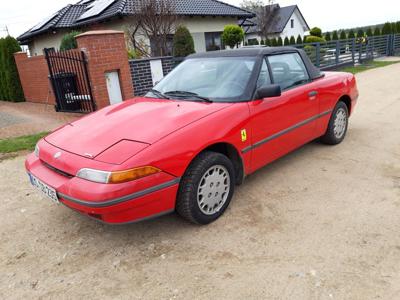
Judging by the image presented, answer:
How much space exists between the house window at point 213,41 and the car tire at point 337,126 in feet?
58.4

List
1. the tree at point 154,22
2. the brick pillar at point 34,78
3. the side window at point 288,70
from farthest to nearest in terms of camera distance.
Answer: the tree at point 154,22
the brick pillar at point 34,78
the side window at point 288,70

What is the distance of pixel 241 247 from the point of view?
275cm

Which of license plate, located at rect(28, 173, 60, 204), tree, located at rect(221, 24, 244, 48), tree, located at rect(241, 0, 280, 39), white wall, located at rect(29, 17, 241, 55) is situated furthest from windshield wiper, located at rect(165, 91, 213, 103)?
tree, located at rect(241, 0, 280, 39)

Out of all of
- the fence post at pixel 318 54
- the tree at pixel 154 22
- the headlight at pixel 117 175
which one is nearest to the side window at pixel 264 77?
the headlight at pixel 117 175

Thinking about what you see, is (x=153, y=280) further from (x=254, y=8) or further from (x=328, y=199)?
(x=254, y=8)

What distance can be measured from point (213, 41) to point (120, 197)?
21171 mm

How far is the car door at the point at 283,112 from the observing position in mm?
3486

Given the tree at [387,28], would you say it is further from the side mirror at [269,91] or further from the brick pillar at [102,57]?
the side mirror at [269,91]

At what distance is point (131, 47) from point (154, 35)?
1.74 metres

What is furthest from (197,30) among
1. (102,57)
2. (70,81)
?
(102,57)

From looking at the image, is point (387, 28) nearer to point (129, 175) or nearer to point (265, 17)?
point (265, 17)

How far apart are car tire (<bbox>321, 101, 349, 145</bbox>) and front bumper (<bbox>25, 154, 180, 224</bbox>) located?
9.76ft

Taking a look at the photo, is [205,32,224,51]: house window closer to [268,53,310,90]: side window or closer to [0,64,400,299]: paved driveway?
[268,53,310,90]: side window

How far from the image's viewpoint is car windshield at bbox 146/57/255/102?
3.46 metres
